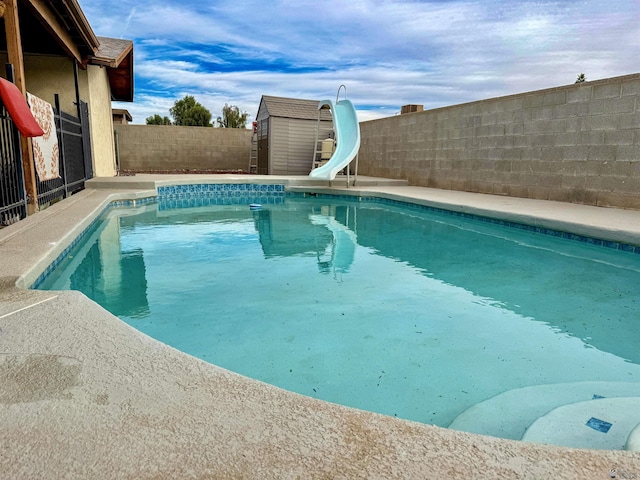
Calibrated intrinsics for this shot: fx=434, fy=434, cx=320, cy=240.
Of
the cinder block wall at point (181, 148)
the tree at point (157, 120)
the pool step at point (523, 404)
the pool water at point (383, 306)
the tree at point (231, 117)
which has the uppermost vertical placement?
the tree at point (231, 117)

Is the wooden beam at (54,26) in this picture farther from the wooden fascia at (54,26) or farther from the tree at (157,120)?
the tree at (157,120)

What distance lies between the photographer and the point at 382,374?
2.21 meters

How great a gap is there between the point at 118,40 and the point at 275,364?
12.2 meters

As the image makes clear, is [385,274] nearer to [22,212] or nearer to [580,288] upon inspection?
[580,288]

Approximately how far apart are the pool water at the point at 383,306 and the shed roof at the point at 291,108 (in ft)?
30.2

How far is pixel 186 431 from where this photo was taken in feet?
3.77

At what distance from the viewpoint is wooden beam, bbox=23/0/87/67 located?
567 centimetres

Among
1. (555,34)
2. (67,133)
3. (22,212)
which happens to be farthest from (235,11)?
(22,212)

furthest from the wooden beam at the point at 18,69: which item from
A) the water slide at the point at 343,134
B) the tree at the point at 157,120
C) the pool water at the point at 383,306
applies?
the tree at the point at 157,120

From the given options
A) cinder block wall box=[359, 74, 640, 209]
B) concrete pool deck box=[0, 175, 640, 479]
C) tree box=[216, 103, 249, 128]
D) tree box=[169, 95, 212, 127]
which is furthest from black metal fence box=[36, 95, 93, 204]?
tree box=[216, 103, 249, 128]

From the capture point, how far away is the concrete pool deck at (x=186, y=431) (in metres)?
1.00

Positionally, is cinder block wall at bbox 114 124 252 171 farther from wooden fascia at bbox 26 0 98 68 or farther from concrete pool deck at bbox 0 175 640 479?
concrete pool deck at bbox 0 175 640 479

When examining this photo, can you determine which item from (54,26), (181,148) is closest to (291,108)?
(181,148)

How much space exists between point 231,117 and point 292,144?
31.0 m
